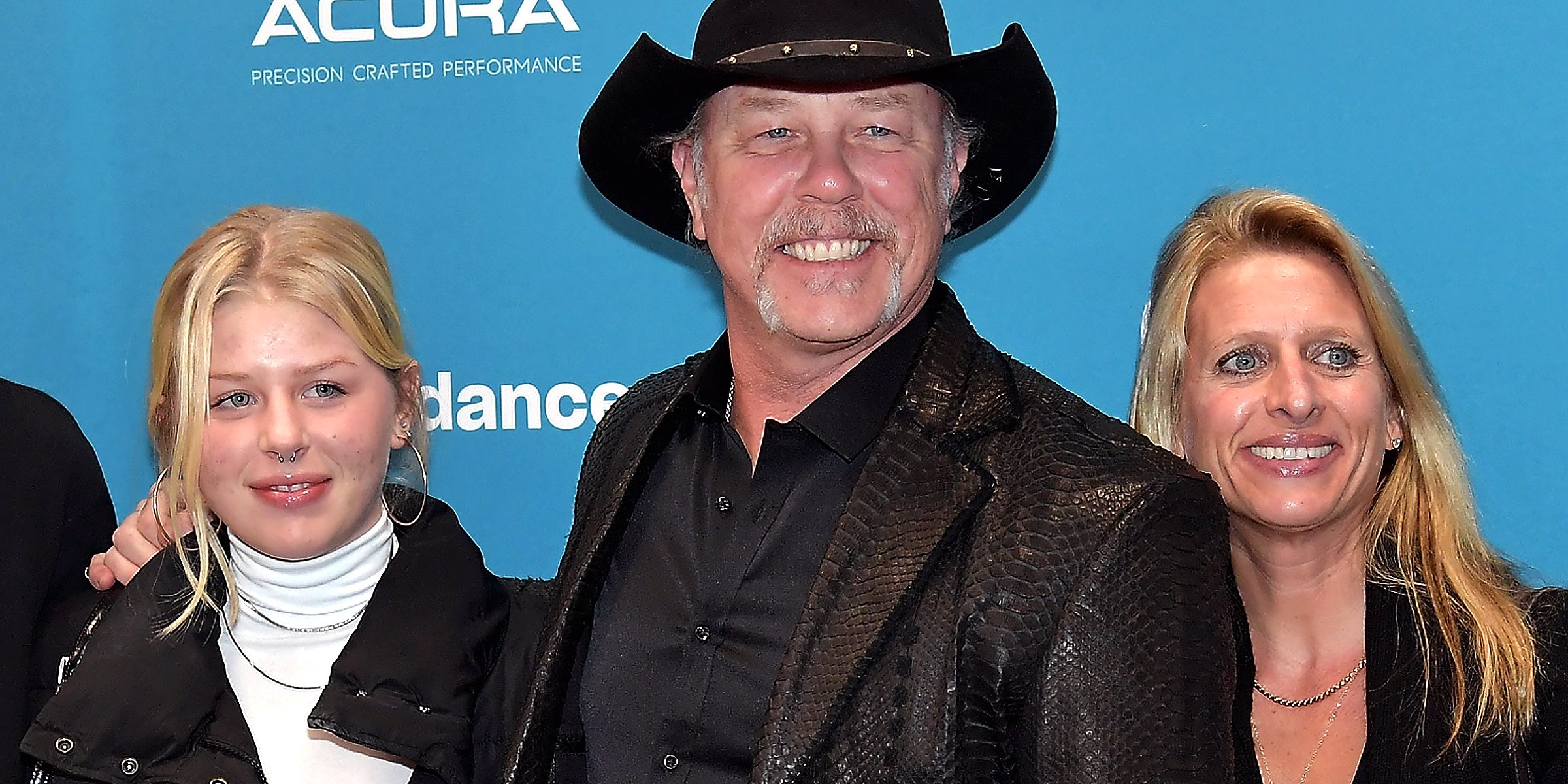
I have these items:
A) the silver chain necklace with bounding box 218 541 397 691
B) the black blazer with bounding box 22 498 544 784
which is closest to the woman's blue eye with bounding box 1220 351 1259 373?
the black blazer with bounding box 22 498 544 784

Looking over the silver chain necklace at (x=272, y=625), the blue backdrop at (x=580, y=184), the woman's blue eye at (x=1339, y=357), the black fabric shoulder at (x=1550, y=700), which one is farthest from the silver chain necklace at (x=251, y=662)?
the black fabric shoulder at (x=1550, y=700)

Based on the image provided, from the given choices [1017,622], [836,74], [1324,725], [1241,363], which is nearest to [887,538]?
[1017,622]

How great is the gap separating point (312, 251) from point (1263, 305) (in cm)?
129

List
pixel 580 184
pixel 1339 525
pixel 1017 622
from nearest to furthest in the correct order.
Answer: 1. pixel 1017 622
2. pixel 1339 525
3. pixel 580 184

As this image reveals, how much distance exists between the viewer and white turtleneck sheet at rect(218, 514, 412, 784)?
6.57 ft

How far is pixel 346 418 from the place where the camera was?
80.7 inches

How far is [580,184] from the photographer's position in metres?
2.57

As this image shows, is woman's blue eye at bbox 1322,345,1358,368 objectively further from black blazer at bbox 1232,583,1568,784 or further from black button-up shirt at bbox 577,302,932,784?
black button-up shirt at bbox 577,302,932,784

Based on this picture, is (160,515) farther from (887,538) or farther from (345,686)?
(887,538)

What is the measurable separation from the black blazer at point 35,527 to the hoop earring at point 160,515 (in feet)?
0.36

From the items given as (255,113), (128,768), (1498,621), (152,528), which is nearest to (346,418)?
(152,528)

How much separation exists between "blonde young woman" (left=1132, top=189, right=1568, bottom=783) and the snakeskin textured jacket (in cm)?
49

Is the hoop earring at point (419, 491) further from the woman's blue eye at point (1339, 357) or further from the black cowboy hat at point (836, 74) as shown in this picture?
the woman's blue eye at point (1339, 357)

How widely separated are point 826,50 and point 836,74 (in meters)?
0.06
